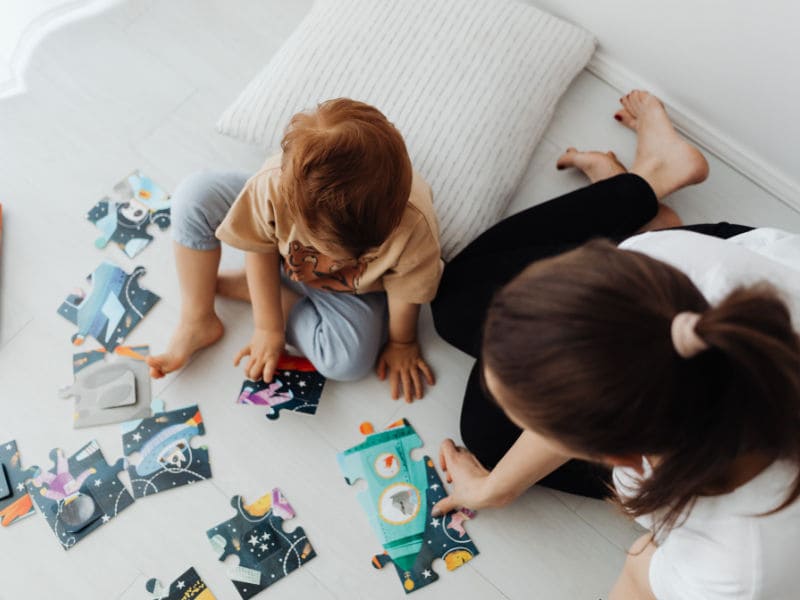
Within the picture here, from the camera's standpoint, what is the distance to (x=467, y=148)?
122cm

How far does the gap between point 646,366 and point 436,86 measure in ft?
2.75

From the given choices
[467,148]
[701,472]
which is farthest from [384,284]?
[701,472]

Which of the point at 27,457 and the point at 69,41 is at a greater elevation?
the point at 69,41

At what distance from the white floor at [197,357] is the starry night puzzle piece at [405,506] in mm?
22

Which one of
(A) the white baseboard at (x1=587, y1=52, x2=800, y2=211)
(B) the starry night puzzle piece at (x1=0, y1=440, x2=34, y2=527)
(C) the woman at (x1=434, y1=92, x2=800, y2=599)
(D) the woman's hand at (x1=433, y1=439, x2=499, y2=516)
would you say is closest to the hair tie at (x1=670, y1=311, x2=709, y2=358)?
(C) the woman at (x1=434, y1=92, x2=800, y2=599)

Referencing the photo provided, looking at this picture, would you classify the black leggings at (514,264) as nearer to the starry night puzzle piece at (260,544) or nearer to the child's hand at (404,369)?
the child's hand at (404,369)

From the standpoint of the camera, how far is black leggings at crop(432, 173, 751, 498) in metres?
1.09

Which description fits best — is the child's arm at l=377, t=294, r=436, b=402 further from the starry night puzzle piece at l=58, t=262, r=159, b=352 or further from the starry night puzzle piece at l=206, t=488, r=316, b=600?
the starry night puzzle piece at l=58, t=262, r=159, b=352

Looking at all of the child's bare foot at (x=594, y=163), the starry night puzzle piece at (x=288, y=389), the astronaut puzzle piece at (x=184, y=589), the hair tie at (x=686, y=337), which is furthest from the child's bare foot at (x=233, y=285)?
the hair tie at (x=686, y=337)

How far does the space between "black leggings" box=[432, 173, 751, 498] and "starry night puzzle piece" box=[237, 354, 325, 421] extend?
0.79 ft

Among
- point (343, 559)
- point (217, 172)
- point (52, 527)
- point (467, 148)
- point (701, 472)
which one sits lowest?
point (52, 527)

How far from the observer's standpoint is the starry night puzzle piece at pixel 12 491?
1137 mm

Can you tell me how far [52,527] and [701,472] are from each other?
1.01 m

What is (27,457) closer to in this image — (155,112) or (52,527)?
(52,527)
